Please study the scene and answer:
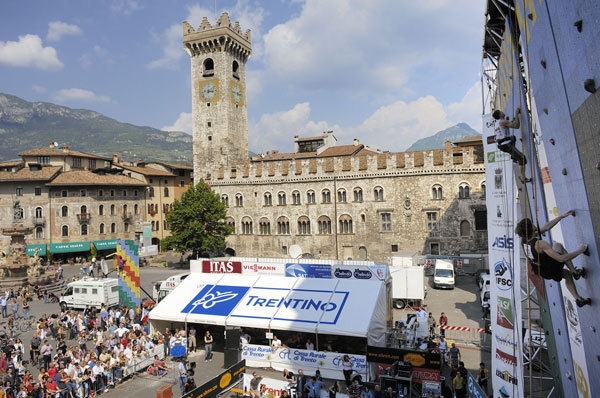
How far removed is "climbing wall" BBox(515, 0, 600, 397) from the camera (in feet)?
15.5

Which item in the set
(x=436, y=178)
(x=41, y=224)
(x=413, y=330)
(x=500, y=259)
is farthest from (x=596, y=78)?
(x=41, y=224)

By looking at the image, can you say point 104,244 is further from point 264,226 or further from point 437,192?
point 437,192

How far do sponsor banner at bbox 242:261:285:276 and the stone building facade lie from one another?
17.5 metres

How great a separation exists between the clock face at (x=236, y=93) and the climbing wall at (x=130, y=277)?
91.6 feet

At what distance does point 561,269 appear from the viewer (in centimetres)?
539

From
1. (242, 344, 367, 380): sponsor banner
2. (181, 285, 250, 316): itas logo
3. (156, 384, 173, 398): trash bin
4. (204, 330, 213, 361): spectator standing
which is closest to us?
(156, 384, 173, 398): trash bin

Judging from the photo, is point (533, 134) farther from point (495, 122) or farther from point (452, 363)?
point (452, 363)

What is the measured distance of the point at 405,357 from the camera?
12617mm

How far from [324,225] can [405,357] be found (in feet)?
92.6

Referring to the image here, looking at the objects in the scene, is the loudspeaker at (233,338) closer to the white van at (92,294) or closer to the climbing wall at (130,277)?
the climbing wall at (130,277)

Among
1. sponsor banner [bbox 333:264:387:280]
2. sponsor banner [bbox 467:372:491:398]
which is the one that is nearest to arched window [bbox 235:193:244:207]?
sponsor banner [bbox 333:264:387:280]

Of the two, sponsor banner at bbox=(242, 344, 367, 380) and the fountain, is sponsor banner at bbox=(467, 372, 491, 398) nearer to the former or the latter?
sponsor banner at bbox=(242, 344, 367, 380)

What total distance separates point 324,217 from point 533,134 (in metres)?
32.8

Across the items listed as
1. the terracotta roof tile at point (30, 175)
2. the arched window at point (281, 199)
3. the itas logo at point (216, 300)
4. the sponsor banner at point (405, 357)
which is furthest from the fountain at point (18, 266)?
the sponsor banner at point (405, 357)
